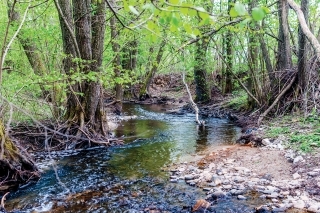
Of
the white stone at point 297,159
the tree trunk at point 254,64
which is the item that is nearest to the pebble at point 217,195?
the white stone at point 297,159

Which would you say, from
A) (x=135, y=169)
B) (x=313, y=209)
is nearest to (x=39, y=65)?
(x=135, y=169)

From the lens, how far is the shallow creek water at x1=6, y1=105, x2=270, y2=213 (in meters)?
4.26

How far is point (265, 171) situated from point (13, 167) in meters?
4.41

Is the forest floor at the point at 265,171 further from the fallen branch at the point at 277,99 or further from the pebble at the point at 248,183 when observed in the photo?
the fallen branch at the point at 277,99

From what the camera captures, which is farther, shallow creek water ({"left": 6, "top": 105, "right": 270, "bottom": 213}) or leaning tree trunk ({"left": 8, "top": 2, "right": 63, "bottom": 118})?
leaning tree trunk ({"left": 8, "top": 2, "right": 63, "bottom": 118})

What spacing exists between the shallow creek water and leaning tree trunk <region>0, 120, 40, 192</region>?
8.9 inches

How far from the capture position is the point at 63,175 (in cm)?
570

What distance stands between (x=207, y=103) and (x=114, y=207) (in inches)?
457

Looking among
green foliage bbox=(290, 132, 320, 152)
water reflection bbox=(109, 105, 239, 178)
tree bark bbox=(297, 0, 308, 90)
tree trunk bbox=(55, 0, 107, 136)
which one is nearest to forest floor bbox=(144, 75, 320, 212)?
green foliage bbox=(290, 132, 320, 152)

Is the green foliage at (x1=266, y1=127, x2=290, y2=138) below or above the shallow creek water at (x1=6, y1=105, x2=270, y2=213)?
above

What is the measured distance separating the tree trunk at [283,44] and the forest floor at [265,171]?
8.31 feet

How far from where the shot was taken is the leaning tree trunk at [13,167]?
4996 mm

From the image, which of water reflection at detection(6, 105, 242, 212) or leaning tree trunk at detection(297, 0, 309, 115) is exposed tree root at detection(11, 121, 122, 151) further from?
leaning tree trunk at detection(297, 0, 309, 115)

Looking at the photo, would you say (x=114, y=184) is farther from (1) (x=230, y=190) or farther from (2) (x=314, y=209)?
(2) (x=314, y=209)
